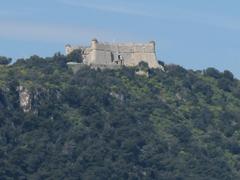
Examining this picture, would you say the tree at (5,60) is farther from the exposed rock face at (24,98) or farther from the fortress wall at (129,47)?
the exposed rock face at (24,98)

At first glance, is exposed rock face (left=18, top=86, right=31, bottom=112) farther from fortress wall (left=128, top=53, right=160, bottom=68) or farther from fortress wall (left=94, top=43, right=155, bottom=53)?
fortress wall (left=128, top=53, right=160, bottom=68)

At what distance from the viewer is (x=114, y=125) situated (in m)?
160

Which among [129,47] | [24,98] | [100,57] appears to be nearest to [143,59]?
[129,47]

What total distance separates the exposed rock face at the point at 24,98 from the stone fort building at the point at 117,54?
10.4 metres

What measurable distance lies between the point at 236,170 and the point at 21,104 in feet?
46.9

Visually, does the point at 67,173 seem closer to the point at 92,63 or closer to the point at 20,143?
the point at 20,143

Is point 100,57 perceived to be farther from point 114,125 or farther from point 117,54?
point 114,125

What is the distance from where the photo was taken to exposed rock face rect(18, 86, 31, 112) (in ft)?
520

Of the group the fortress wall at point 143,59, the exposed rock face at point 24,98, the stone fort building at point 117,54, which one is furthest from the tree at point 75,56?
the exposed rock face at point 24,98

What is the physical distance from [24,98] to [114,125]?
5992mm

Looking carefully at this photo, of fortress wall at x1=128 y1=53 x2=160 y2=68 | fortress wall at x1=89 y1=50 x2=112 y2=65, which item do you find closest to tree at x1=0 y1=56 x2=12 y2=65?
fortress wall at x1=89 y1=50 x2=112 y2=65

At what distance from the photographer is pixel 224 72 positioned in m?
176

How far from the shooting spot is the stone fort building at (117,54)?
169375 mm

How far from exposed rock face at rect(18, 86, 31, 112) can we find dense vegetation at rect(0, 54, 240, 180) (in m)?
0.32
